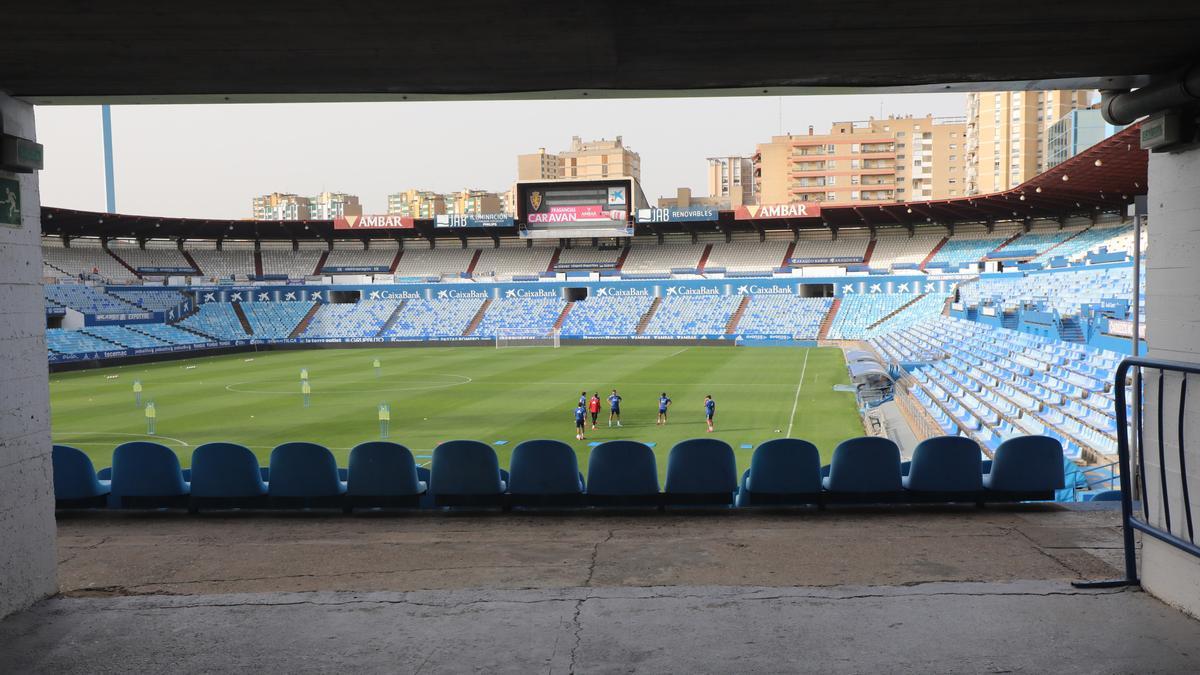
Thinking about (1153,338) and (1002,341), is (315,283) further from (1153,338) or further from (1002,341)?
(1153,338)

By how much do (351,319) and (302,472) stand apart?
190 ft

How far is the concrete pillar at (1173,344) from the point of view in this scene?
5055mm

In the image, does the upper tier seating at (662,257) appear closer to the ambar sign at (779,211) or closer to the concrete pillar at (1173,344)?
the ambar sign at (779,211)

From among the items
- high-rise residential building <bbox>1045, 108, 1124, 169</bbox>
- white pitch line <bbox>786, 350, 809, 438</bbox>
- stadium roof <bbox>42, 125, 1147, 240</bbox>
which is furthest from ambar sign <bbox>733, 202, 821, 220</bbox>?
high-rise residential building <bbox>1045, 108, 1124, 169</bbox>

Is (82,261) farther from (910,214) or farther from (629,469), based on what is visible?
(629,469)

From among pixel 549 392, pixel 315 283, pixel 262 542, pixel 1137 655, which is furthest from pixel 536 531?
pixel 315 283

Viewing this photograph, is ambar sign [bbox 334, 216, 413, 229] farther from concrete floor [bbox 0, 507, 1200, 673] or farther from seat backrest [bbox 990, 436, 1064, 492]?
seat backrest [bbox 990, 436, 1064, 492]

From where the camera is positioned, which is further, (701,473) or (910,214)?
(910,214)

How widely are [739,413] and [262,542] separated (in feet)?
64.7

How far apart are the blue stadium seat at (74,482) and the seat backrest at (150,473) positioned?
313 mm

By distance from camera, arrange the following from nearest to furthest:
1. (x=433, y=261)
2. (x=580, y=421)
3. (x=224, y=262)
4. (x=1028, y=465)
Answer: (x=1028, y=465)
(x=580, y=421)
(x=224, y=262)
(x=433, y=261)

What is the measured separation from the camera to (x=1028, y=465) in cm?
806

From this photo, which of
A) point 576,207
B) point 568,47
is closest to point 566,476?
point 568,47

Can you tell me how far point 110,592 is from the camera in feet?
19.7
